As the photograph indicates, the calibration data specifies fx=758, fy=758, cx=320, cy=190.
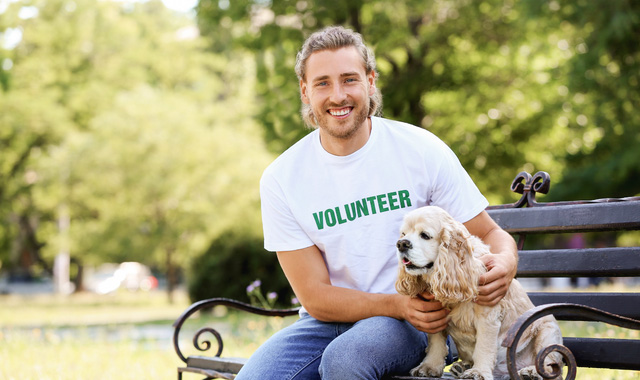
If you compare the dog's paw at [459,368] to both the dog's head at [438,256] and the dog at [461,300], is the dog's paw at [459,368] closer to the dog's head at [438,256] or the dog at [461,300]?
the dog at [461,300]

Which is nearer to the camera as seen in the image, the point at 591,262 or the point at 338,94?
the point at 338,94

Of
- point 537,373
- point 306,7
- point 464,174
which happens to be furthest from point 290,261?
point 306,7

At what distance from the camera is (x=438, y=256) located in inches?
124

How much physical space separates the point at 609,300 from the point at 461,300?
3.48 ft

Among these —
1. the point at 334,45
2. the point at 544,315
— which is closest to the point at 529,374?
the point at 544,315

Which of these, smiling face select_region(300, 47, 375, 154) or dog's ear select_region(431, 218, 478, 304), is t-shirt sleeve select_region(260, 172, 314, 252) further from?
dog's ear select_region(431, 218, 478, 304)

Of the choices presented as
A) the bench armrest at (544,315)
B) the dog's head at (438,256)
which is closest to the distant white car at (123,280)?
the dog's head at (438,256)

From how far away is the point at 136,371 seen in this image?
23.5 ft

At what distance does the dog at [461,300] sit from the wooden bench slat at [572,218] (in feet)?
2.44

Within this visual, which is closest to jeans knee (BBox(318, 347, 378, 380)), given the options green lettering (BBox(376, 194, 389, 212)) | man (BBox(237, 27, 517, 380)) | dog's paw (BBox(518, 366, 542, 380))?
man (BBox(237, 27, 517, 380))

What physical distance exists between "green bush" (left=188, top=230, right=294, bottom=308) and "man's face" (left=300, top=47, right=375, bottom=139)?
1214 centimetres

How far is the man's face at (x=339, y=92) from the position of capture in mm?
3707

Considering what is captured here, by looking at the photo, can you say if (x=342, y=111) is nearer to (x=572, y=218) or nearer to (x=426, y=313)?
(x=426, y=313)

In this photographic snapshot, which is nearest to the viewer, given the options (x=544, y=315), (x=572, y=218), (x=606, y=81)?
(x=544, y=315)
